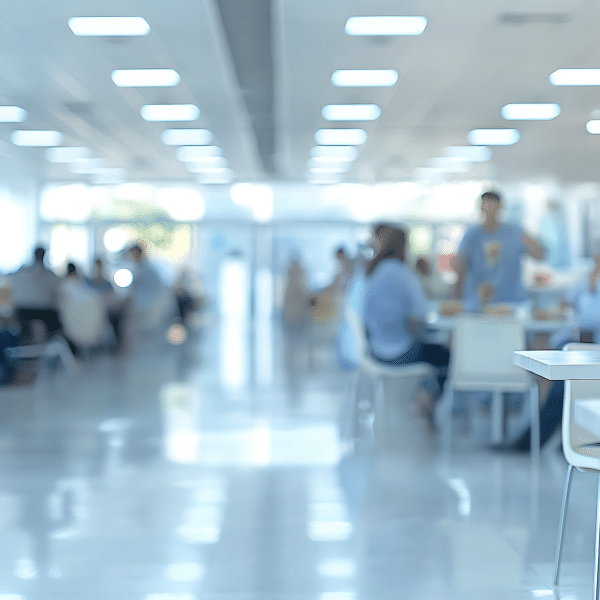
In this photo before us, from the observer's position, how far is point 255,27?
5934 mm

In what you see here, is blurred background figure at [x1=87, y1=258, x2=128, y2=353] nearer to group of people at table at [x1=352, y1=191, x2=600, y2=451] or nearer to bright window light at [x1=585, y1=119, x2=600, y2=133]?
group of people at table at [x1=352, y1=191, x2=600, y2=451]

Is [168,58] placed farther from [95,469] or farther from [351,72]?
[95,469]

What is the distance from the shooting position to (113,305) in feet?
33.1

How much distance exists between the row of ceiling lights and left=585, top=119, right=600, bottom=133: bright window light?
15.0 feet

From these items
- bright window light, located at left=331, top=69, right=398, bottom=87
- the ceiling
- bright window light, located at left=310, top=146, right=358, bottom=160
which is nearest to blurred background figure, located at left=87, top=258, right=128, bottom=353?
the ceiling

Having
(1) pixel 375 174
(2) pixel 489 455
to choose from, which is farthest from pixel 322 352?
(2) pixel 489 455

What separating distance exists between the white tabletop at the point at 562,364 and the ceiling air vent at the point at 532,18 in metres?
3.53

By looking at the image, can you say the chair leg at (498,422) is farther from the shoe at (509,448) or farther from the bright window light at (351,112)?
the bright window light at (351,112)

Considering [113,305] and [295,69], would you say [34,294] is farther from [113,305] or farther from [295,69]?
[295,69]

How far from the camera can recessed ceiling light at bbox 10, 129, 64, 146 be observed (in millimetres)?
9969

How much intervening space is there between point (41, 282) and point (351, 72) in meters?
3.58

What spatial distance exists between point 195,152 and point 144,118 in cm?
282

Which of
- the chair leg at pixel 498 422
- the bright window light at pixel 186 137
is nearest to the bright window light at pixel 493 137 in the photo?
the bright window light at pixel 186 137

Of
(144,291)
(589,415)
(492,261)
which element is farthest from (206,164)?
(589,415)
